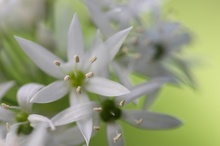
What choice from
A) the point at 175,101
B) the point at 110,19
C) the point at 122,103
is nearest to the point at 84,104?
the point at 122,103

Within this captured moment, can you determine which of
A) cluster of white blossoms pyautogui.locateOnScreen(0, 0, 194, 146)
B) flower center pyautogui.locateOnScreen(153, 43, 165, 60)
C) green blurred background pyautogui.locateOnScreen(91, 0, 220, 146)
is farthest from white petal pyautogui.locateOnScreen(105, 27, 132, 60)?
green blurred background pyautogui.locateOnScreen(91, 0, 220, 146)

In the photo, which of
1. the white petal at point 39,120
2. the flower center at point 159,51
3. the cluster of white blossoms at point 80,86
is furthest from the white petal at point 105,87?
the flower center at point 159,51

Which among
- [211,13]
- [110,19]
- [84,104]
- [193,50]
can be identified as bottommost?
[84,104]

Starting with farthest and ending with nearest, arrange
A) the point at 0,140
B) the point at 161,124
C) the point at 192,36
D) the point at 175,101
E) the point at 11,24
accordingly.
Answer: the point at 175,101 < the point at 192,36 < the point at 11,24 < the point at 161,124 < the point at 0,140

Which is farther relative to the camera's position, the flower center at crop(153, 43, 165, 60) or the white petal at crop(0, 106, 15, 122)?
the flower center at crop(153, 43, 165, 60)

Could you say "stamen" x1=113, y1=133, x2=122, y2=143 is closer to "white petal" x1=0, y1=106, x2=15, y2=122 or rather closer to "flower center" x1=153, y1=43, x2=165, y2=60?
"white petal" x1=0, y1=106, x2=15, y2=122

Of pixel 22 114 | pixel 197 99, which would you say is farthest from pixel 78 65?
pixel 197 99

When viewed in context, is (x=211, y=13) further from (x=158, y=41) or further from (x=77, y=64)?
(x=77, y=64)

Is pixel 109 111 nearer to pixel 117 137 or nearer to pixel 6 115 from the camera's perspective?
pixel 117 137

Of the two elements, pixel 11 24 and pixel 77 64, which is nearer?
pixel 77 64
